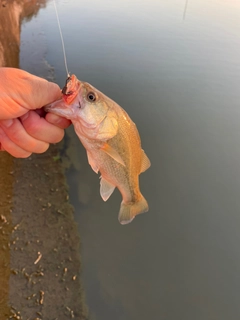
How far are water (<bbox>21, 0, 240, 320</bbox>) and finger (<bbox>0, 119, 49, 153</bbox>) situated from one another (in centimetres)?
391

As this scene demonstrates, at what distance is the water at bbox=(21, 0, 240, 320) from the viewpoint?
5.48 m

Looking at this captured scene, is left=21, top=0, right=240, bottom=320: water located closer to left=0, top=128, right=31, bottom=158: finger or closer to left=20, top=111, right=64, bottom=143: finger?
left=0, top=128, right=31, bottom=158: finger

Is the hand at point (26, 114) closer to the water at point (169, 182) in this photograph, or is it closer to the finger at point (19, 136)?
the finger at point (19, 136)

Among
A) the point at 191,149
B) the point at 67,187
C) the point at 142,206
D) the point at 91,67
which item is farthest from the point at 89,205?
the point at 91,67

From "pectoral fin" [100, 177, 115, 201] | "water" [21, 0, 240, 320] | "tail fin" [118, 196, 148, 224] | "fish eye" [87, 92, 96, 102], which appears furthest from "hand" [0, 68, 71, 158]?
"water" [21, 0, 240, 320]

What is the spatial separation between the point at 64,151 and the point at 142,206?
5.48 m

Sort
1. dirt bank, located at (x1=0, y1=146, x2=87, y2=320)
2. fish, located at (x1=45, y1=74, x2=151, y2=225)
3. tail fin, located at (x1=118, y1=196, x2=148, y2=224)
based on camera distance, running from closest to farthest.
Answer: fish, located at (x1=45, y1=74, x2=151, y2=225) → tail fin, located at (x1=118, y1=196, x2=148, y2=224) → dirt bank, located at (x1=0, y1=146, x2=87, y2=320)

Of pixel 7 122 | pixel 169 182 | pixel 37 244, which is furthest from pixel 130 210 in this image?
pixel 169 182

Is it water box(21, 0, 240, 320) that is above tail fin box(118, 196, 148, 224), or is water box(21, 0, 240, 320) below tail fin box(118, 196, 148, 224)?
below

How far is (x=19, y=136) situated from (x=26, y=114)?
18cm

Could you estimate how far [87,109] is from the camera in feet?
7.20

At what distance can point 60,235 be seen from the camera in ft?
19.9

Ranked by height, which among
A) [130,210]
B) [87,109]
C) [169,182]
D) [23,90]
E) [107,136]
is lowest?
[169,182]

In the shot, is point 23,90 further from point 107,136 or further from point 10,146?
point 107,136
